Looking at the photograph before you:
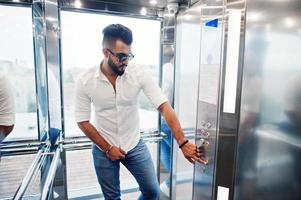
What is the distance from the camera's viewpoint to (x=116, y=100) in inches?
61.4

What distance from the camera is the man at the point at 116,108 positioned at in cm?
152

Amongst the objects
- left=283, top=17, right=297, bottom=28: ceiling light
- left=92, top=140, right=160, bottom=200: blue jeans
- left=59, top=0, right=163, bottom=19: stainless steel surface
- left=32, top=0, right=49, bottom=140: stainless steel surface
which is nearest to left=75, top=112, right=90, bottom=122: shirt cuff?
left=92, top=140, right=160, bottom=200: blue jeans

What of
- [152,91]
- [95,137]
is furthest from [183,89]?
[95,137]

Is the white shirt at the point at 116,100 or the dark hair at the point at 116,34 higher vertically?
the dark hair at the point at 116,34

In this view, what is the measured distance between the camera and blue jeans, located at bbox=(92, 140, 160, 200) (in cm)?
161

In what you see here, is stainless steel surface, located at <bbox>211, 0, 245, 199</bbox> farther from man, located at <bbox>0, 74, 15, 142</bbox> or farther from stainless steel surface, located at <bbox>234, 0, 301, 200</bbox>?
man, located at <bbox>0, 74, 15, 142</bbox>

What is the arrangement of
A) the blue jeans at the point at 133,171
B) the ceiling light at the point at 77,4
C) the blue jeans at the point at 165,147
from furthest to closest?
the blue jeans at the point at 165,147, the ceiling light at the point at 77,4, the blue jeans at the point at 133,171

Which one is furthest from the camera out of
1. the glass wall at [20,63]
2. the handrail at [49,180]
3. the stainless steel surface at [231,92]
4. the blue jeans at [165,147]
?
the blue jeans at [165,147]

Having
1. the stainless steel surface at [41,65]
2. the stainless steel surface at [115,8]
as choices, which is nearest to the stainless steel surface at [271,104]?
the stainless steel surface at [115,8]

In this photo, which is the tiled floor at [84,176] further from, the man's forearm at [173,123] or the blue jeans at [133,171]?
the man's forearm at [173,123]

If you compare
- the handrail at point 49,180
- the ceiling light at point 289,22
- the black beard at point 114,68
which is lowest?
the handrail at point 49,180

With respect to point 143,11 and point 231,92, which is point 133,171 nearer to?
point 231,92

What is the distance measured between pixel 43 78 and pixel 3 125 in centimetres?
46

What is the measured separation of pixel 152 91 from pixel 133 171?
0.60 metres
